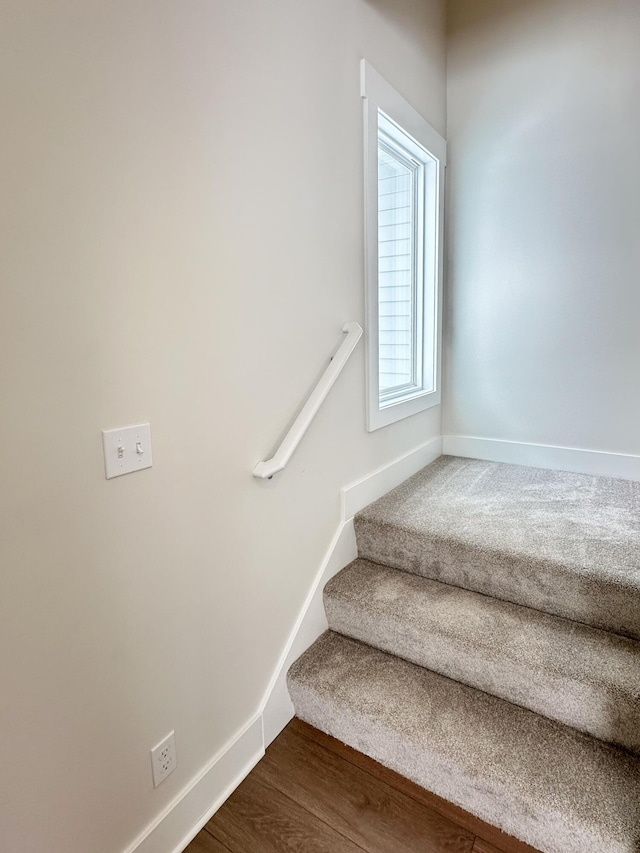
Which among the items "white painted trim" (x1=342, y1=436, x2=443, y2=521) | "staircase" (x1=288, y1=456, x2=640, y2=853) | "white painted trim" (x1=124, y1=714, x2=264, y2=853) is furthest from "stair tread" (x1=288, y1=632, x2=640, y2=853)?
"white painted trim" (x1=342, y1=436, x2=443, y2=521)

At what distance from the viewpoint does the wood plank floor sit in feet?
4.00

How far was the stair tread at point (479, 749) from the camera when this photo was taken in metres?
1.14

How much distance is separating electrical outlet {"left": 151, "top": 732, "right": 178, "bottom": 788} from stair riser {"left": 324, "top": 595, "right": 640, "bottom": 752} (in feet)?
2.36

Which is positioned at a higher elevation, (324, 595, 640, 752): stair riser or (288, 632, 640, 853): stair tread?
(324, 595, 640, 752): stair riser

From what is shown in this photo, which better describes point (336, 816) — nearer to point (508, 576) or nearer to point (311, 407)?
point (508, 576)

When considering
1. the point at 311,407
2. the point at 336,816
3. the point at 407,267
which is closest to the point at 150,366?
the point at 311,407

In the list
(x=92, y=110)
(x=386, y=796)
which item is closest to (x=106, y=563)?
(x=92, y=110)

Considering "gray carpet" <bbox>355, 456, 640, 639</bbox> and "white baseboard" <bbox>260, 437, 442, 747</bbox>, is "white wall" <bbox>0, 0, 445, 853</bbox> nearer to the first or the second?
"white baseboard" <bbox>260, 437, 442, 747</bbox>

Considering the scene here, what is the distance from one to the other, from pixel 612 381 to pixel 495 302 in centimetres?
73

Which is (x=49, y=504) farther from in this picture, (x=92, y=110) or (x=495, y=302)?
(x=495, y=302)

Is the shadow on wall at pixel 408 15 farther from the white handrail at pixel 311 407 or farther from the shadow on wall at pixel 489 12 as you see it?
the white handrail at pixel 311 407

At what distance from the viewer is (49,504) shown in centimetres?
91

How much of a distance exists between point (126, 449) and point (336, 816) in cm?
117

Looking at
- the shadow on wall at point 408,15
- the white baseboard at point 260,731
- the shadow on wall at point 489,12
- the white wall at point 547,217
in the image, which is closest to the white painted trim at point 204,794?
the white baseboard at point 260,731
